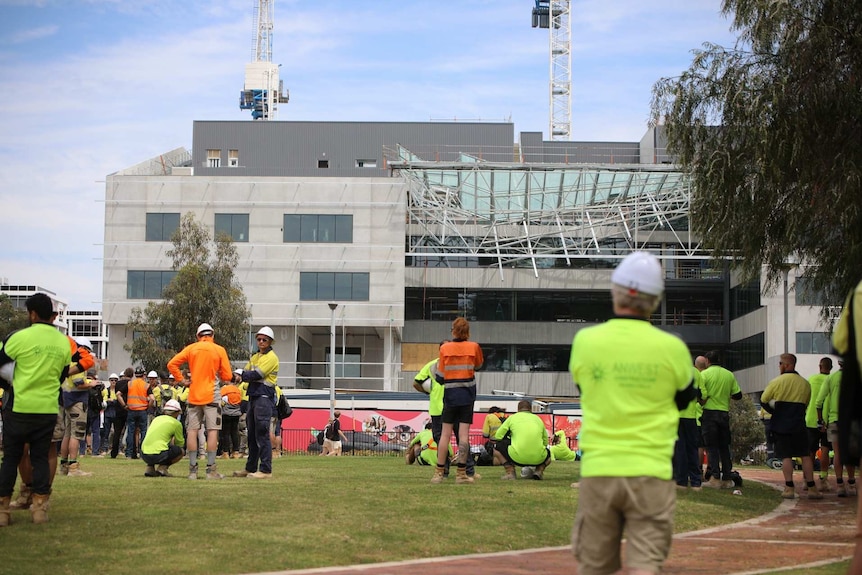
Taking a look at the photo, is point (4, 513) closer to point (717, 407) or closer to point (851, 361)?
point (851, 361)

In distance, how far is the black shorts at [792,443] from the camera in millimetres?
15492

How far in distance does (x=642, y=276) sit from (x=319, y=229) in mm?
61521

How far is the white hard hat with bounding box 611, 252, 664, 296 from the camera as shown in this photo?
5480 millimetres

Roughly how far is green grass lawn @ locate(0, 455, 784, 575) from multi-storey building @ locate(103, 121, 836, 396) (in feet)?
159

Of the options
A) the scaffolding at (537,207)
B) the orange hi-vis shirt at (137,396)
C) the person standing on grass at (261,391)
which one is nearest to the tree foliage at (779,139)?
the person standing on grass at (261,391)

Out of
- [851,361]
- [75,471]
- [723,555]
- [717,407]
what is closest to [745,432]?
[717,407]

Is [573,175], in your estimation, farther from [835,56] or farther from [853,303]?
[853,303]

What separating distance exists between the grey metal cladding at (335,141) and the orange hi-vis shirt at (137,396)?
5272 cm

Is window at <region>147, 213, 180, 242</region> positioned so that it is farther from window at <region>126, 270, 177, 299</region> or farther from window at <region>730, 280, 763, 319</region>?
window at <region>730, 280, 763, 319</region>

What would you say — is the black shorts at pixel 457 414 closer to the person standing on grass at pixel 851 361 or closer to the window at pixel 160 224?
the person standing on grass at pixel 851 361

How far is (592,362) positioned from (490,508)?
6.40m

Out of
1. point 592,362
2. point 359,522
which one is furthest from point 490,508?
point 592,362

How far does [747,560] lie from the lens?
937 centimetres

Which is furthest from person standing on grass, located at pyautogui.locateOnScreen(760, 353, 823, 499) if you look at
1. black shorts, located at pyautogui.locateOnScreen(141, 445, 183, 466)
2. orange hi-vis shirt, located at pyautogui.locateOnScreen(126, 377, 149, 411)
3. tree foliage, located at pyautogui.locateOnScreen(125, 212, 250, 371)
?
tree foliage, located at pyautogui.locateOnScreen(125, 212, 250, 371)
